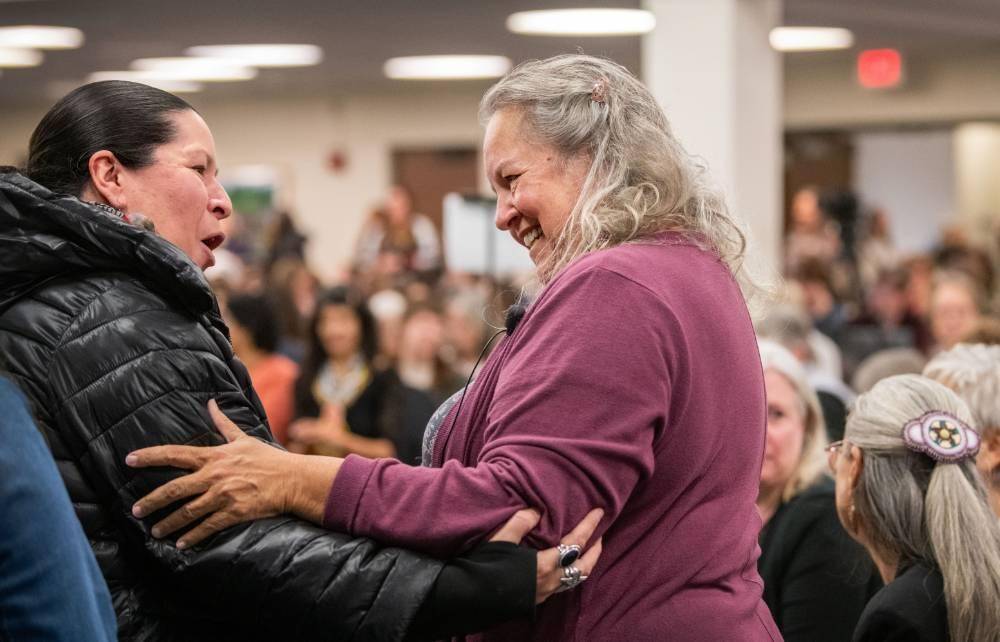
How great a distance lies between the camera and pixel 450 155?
43.6ft

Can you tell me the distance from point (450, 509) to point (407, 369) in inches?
173

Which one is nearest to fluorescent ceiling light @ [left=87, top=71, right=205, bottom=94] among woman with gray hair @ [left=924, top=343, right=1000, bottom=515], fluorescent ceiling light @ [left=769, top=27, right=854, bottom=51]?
fluorescent ceiling light @ [left=769, top=27, right=854, bottom=51]

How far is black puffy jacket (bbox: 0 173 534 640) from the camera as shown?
5.15 feet

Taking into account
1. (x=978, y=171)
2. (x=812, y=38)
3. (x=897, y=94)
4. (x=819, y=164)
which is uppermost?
(x=812, y=38)

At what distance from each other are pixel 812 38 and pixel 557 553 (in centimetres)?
859

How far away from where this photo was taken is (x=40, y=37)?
906 cm

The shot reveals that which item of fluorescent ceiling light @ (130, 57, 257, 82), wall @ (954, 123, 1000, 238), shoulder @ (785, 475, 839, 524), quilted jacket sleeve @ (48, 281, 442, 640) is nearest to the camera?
quilted jacket sleeve @ (48, 281, 442, 640)

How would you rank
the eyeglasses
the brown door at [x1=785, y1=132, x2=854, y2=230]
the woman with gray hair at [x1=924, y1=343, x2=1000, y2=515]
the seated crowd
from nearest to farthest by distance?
the seated crowd, the eyeglasses, the woman with gray hair at [x1=924, y1=343, x2=1000, y2=515], the brown door at [x1=785, y1=132, x2=854, y2=230]

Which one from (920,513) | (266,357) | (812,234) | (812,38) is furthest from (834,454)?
(812,234)

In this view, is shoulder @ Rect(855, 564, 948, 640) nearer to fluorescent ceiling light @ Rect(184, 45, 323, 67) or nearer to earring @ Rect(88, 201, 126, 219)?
earring @ Rect(88, 201, 126, 219)

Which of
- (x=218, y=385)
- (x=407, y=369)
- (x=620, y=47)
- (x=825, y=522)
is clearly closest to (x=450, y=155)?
(x=620, y=47)

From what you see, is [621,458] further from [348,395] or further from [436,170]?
[436,170]

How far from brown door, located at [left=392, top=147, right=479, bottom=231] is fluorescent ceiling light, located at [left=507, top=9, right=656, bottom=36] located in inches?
166

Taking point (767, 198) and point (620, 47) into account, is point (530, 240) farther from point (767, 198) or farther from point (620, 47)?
point (620, 47)
